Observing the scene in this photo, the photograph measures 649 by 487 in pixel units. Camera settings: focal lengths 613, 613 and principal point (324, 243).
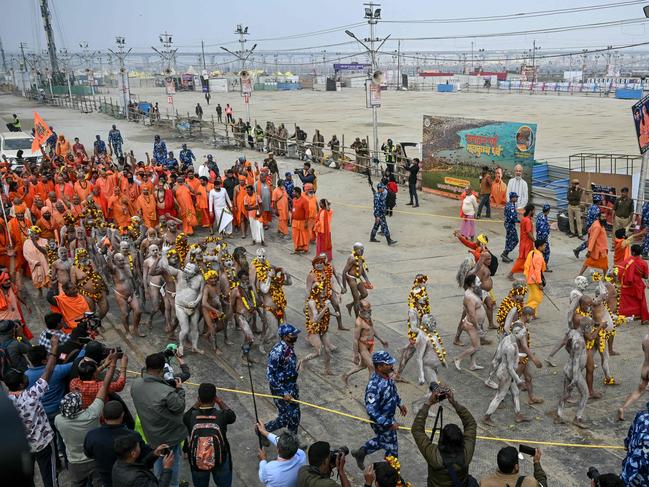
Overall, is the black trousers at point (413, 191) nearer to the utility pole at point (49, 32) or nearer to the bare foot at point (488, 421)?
the bare foot at point (488, 421)

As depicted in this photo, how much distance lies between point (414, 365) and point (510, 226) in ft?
17.9

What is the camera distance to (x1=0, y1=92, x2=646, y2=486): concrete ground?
6750 mm

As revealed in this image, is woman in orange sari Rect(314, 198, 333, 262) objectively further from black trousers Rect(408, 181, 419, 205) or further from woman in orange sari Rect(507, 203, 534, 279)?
black trousers Rect(408, 181, 419, 205)

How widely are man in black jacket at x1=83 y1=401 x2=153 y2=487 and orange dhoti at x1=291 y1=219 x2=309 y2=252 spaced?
9485 millimetres

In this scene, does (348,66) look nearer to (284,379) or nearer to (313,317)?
(313,317)

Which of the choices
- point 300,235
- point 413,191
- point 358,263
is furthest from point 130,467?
point 413,191

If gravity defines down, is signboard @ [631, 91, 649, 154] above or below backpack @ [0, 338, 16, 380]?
above

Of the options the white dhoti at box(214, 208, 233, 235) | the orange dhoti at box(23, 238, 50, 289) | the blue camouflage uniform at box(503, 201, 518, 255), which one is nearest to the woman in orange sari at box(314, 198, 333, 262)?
the white dhoti at box(214, 208, 233, 235)

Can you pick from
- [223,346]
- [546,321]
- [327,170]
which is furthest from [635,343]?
[327,170]

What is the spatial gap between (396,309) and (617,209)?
627cm

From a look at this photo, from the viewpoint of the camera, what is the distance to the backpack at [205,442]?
16.8ft

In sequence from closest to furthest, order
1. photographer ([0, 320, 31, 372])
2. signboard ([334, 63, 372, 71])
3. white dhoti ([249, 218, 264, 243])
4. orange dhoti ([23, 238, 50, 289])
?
photographer ([0, 320, 31, 372]) < orange dhoti ([23, 238, 50, 289]) < white dhoti ([249, 218, 264, 243]) < signboard ([334, 63, 372, 71])

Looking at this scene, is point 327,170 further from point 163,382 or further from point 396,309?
point 163,382

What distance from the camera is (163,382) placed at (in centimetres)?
555
